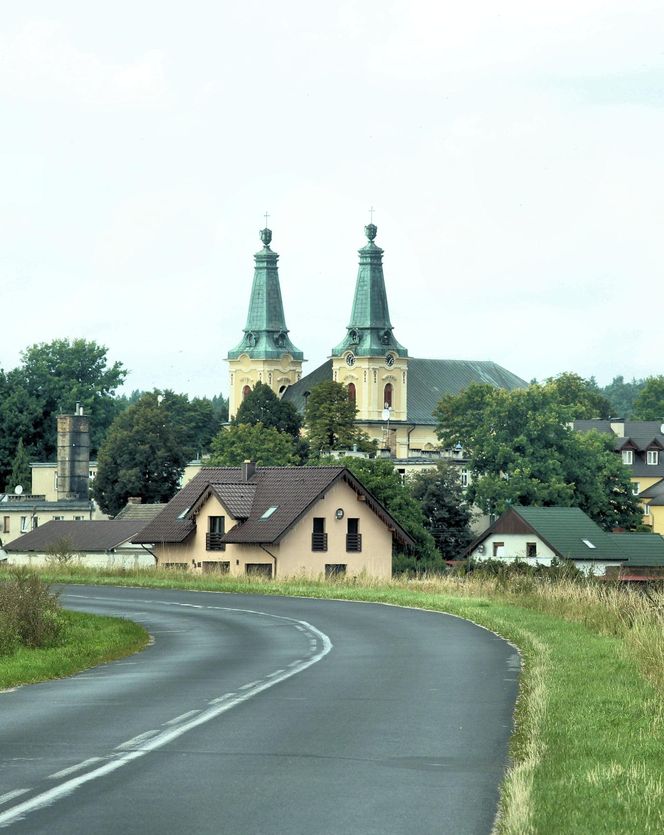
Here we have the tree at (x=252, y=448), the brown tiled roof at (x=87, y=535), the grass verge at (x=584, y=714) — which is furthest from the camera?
the tree at (x=252, y=448)

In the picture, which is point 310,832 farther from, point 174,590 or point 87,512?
point 87,512

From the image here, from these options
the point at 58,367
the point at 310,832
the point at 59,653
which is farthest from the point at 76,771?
the point at 58,367

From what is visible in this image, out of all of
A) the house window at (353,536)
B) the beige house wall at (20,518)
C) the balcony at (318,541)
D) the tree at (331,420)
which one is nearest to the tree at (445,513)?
the beige house wall at (20,518)

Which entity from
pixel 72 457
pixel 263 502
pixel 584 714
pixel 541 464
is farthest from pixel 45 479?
pixel 584 714

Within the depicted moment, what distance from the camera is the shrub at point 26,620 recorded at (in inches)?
1087

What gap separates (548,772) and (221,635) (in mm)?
21777

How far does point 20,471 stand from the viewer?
151 meters

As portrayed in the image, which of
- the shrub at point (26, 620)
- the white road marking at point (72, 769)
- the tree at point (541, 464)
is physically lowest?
the white road marking at point (72, 769)

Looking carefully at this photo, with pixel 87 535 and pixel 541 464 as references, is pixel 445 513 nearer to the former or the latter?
pixel 541 464

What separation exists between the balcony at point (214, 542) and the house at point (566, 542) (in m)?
21.1

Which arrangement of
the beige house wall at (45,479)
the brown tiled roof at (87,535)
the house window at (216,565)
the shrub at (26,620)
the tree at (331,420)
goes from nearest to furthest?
the shrub at (26,620) < the house window at (216,565) < the brown tiled roof at (87,535) < the beige house wall at (45,479) < the tree at (331,420)

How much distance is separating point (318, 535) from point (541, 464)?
4203 cm

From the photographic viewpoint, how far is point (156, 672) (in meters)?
23.7

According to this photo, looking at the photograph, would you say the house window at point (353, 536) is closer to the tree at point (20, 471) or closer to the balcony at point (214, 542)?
the balcony at point (214, 542)
